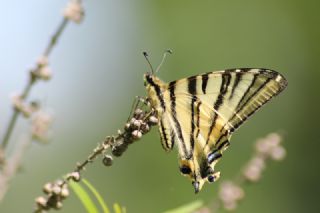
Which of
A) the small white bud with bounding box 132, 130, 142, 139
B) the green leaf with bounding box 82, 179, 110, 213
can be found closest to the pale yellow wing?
the small white bud with bounding box 132, 130, 142, 139

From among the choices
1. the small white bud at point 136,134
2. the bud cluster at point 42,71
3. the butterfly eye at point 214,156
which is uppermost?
the bud cluster at point 42,71

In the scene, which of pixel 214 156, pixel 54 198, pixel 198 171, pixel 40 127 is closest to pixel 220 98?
pixel 214 156

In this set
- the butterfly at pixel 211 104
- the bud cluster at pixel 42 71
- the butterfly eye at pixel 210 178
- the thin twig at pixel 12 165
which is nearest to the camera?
the thin twig at pixel 12 165

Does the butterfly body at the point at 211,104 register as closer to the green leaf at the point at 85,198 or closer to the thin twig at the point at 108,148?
the thin twig at the point at 108,148

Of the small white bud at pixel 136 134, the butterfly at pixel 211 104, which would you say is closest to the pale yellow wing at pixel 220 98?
the butterfly at pixel 211 104

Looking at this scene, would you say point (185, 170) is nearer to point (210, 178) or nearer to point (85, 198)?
point (210, 178)

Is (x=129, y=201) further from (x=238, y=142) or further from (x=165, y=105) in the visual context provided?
(x=165, y=105)

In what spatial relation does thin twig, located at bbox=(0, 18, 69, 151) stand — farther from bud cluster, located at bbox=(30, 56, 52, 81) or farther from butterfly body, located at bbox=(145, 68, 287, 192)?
butterfly body, located at bbox=(145, 68, 287, 192)
